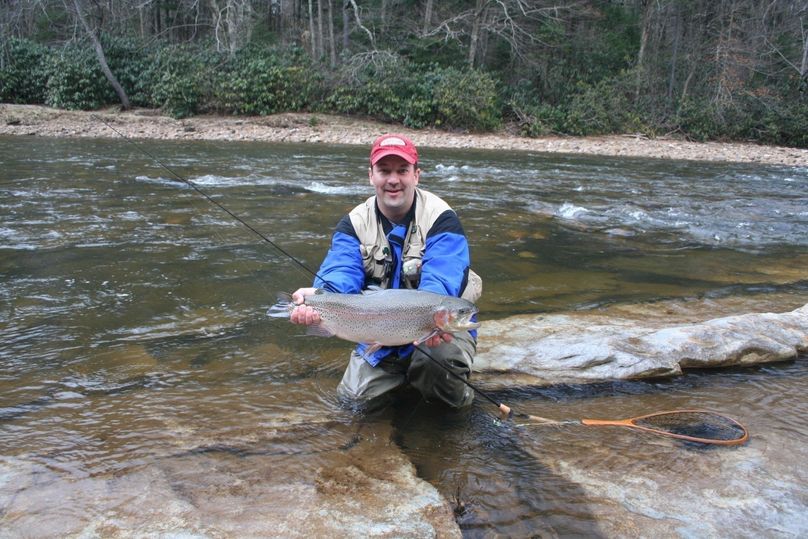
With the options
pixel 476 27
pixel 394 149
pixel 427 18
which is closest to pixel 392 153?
pixel 394 149

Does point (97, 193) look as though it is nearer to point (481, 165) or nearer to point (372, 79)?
point (481, 165)

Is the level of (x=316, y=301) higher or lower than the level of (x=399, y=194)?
lower

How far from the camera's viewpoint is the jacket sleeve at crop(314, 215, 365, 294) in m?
3.61

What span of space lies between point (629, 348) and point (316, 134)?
69.5ft

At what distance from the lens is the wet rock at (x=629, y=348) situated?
432cm

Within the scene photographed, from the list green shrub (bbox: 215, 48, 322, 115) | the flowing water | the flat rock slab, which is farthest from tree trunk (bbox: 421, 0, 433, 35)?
the flat rock slab

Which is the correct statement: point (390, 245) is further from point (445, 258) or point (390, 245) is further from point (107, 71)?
point (107, 71)

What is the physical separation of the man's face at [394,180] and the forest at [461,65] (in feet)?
78.2

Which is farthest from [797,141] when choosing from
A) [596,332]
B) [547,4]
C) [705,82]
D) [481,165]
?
[596,332]

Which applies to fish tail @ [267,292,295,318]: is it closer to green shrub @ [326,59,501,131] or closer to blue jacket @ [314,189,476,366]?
blue jacket @ [314,189,476,366]

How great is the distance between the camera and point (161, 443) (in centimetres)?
335

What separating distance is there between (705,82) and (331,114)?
19275 mm

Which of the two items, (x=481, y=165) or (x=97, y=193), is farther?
(x=481, y=165)

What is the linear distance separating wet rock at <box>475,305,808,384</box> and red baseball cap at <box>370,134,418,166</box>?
1616 millimetres
